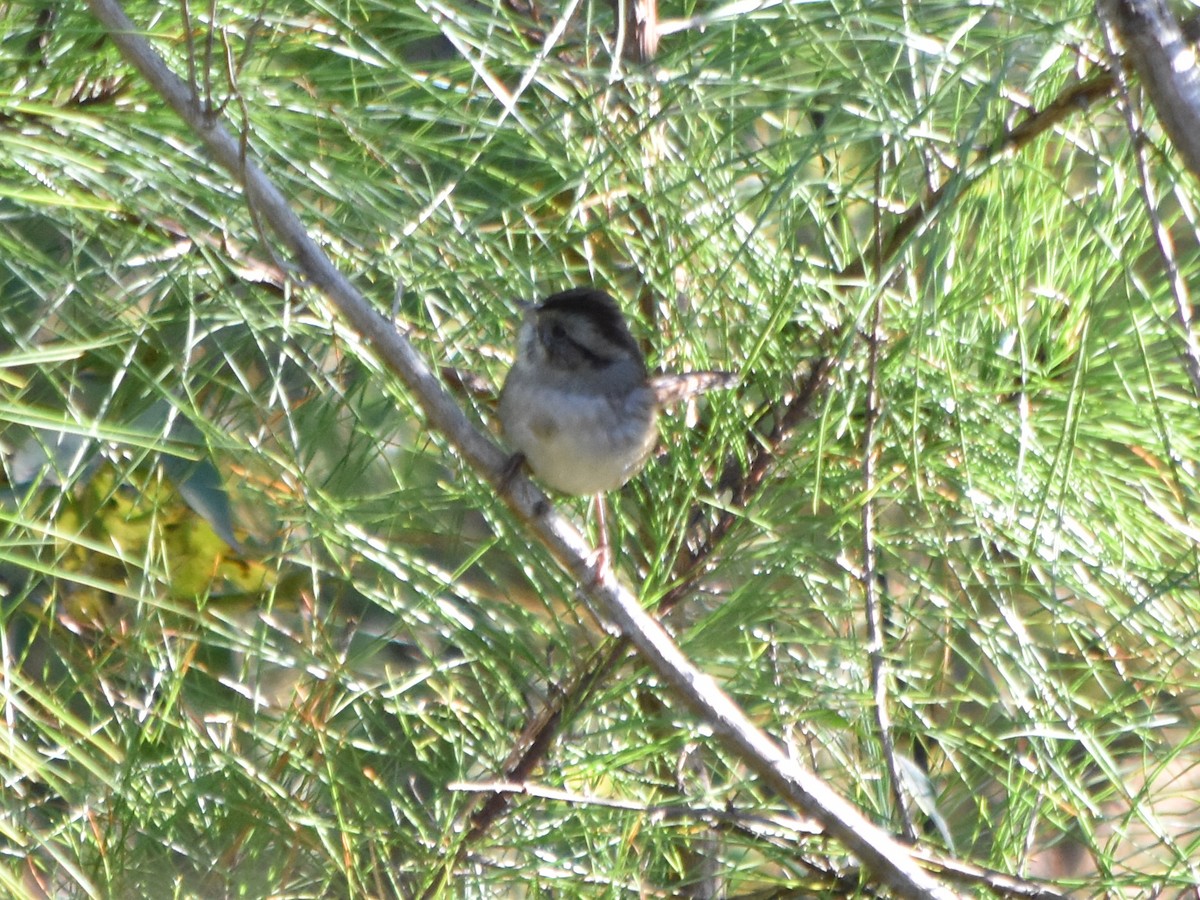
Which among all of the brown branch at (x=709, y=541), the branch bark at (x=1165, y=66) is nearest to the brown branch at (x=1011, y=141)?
the brown branch at (x=709, y=541)

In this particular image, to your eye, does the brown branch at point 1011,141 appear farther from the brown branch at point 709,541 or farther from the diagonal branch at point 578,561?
the diagonal branch at point 578,561

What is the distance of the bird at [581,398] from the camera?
1.81 m

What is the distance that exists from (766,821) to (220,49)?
1119mm

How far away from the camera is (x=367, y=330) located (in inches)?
51.1

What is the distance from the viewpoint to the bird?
1812mm

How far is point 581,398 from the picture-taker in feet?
6.65

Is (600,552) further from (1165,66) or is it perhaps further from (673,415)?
(1165,66)

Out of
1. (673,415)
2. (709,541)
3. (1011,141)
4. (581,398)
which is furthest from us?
(581,398)

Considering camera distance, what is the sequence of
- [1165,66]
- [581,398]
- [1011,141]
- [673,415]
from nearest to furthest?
[1165,66] → [1011,141] → [673,415] → [581,398]

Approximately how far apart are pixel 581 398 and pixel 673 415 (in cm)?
17

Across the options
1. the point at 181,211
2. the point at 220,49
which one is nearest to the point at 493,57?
the point at 220,49

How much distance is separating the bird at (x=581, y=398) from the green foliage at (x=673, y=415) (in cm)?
6

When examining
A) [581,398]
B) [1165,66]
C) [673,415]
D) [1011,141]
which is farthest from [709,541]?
[1165,66]

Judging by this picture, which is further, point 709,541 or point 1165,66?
point 709,541
